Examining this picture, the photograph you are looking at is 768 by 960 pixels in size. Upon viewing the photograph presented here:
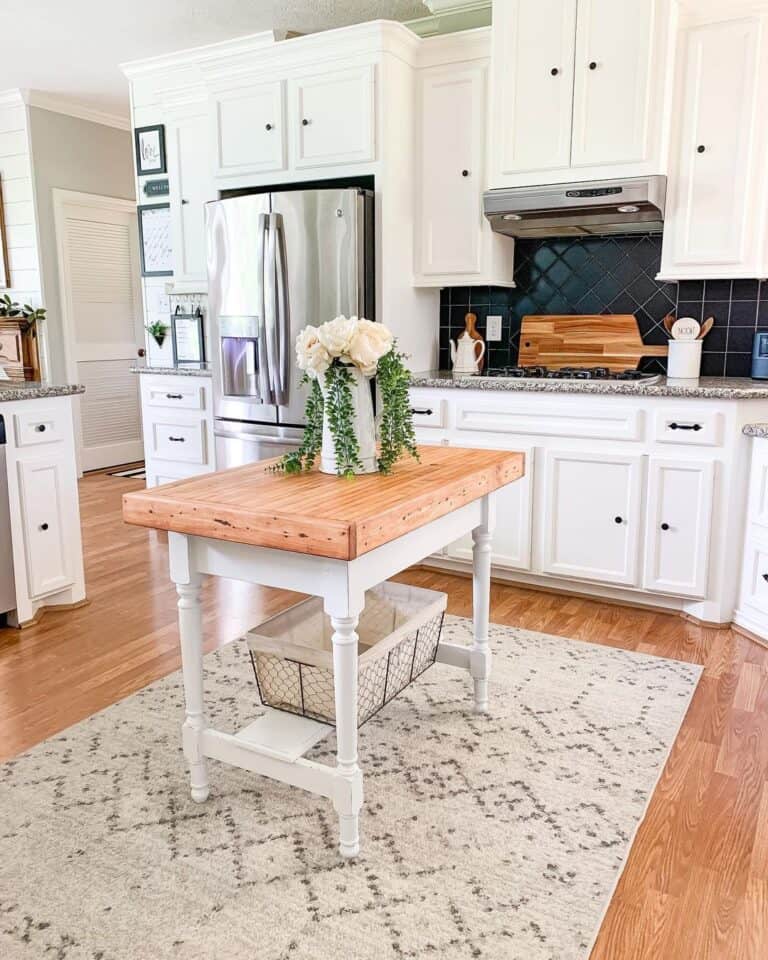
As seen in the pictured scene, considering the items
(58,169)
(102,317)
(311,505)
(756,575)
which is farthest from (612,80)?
(102,317)

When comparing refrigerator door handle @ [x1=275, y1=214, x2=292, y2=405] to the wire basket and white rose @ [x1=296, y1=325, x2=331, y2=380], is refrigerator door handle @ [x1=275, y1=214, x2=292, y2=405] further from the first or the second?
white rose @ [x1=296, y1=325, x2=331, y2=380]

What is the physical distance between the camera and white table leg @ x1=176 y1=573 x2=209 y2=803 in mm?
1868

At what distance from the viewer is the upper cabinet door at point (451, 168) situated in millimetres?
3596

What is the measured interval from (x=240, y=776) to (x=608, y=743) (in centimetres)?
104

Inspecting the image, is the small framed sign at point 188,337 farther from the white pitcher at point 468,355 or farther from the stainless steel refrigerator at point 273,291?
the white pitcher at point 468,355

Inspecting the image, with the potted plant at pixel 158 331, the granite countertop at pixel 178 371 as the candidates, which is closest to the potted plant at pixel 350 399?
the granite countertop at pixel 178 371

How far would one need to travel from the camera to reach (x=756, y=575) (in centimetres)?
298

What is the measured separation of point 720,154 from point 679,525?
4.93ft

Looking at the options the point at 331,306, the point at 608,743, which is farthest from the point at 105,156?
the point at 608,743

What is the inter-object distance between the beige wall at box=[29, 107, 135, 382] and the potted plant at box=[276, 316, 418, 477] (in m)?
4.59

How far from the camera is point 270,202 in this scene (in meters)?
3.67

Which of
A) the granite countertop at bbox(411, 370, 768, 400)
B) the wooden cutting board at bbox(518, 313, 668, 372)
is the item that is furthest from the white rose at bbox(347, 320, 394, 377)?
the wooden cutting board at bbox(518, 313, 668, 372)

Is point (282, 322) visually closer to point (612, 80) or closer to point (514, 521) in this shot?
point (514, 521)

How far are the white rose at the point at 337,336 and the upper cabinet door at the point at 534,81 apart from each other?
1.99 metres
